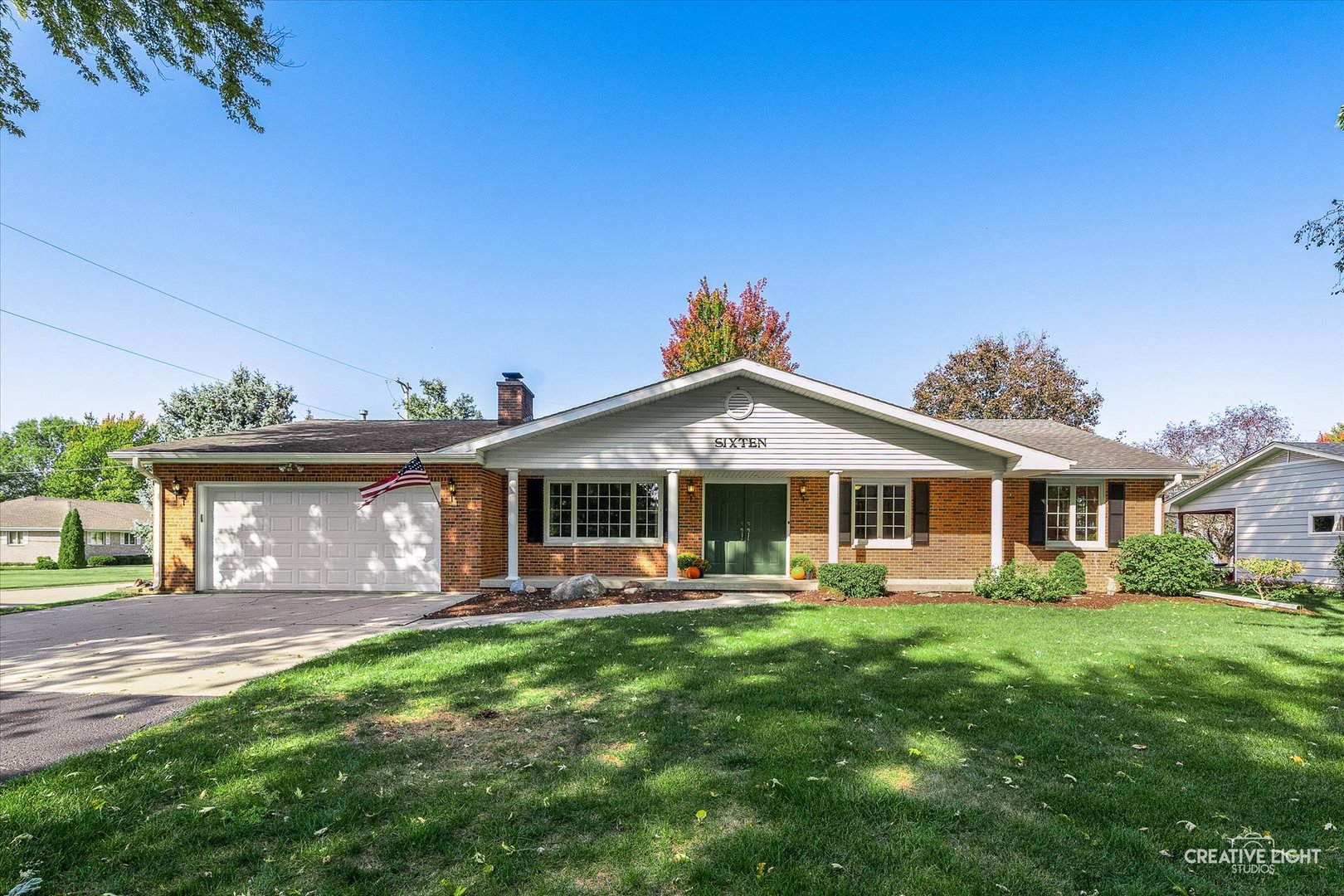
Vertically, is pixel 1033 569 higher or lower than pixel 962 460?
lower

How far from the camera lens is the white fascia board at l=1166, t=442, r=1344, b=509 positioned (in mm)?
14559

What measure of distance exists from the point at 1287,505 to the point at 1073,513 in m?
6.34

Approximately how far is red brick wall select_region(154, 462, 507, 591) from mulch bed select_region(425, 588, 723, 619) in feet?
2.82

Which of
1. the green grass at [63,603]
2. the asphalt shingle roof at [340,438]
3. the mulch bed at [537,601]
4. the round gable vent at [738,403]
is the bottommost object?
the green grass at [63,603]

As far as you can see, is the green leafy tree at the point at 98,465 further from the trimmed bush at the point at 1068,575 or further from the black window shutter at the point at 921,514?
the trimmed bush at the point at 1068,575

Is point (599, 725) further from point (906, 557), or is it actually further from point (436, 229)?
point (436, 229)

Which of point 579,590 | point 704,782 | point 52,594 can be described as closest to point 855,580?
point 579,590

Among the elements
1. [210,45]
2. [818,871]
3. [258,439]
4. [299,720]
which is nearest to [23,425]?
[258,439]

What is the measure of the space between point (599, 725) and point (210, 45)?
31.5 feet

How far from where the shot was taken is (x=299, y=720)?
4.52 meters

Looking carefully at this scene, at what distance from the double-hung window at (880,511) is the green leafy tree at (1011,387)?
18.8 meters

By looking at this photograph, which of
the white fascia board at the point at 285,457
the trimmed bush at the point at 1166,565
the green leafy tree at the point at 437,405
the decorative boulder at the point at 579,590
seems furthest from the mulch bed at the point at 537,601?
the green leafy tree at the point at 437,405

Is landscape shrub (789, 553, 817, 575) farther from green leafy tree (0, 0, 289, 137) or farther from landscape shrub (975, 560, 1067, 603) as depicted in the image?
green leafy tree (0, 0, 289, 137)

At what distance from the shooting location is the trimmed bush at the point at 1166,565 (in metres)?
12.6
